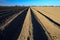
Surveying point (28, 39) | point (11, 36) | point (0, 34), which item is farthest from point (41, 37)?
point (0, 34)

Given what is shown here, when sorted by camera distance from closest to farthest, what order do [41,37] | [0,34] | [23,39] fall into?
[23,39] → [41,37] → [0,34]

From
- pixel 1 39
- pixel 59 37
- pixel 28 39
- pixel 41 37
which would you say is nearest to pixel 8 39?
pixel 1 39

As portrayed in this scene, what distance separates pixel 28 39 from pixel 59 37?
2.13 meters

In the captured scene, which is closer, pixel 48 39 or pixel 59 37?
pixel 48 39

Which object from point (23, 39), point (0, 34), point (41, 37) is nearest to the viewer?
point (23, 39)

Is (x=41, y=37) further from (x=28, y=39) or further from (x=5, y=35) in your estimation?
(x=5, y=35)

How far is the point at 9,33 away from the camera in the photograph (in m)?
11.6

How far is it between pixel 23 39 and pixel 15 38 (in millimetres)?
619

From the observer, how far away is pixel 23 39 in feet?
32.4

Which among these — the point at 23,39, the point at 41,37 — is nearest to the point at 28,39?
the point at 23,39

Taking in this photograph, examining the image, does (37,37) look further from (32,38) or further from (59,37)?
(59,37)

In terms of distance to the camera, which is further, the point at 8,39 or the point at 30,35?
the point at 30,35

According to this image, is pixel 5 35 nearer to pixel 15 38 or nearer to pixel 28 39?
pixel 15 38

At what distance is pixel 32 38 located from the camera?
33.2 ft
